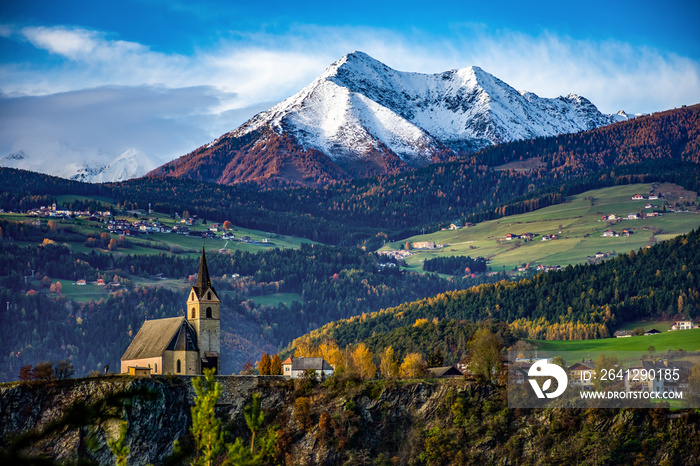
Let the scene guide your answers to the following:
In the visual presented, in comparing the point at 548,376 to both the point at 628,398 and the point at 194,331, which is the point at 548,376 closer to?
the point at 628,398

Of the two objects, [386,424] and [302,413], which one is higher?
[302,413]

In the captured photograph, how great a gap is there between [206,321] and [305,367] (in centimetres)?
1468

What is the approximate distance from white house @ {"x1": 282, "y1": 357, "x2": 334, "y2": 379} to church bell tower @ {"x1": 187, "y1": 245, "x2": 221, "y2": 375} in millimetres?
10083

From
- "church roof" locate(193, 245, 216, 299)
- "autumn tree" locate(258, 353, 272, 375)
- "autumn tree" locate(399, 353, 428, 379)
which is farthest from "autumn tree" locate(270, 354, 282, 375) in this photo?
"autumn tree" locate(399, 353, 428, 379)

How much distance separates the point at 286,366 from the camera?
120 m

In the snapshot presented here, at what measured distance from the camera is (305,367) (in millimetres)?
117438

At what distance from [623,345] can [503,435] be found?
5751 centimetres

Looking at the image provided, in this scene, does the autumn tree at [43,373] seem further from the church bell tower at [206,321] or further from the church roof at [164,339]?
the church bell tower at [206,321]

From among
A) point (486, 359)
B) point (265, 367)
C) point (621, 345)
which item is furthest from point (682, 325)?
point (265, 367)

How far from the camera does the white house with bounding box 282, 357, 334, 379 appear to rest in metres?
116

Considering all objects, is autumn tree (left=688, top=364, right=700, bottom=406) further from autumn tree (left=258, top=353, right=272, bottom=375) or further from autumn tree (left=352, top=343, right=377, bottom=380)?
autumn tree (left=258, top=353, right=272, bottom=375)

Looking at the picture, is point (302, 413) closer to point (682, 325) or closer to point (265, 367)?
point (265, 367)

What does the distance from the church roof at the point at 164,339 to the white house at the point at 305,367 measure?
1354 cm

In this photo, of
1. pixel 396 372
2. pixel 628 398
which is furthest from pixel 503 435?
pixel 396 372
